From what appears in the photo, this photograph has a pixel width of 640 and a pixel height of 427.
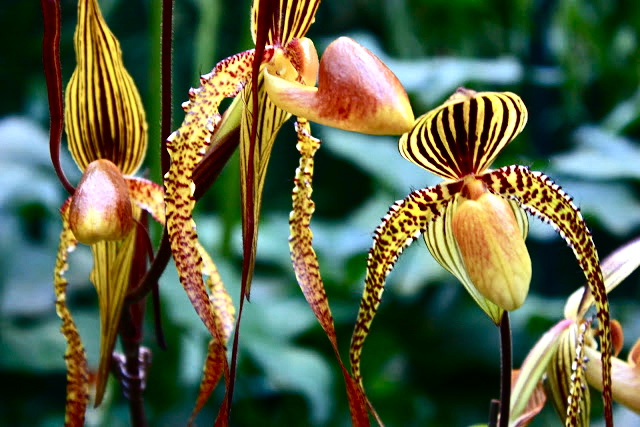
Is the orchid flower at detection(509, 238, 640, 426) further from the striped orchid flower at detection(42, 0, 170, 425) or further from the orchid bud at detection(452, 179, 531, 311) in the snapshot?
the striped orchid flower at detection(42, 0, 170, 425)

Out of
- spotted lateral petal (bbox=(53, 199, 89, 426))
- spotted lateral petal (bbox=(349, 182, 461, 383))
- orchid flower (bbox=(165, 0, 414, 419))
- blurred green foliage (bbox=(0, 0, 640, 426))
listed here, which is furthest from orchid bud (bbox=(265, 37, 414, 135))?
blurred green foliage (bbox=(0, 0, 640, 426))

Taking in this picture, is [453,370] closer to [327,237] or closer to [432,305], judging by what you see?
[432,305]

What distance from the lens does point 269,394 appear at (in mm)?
1202

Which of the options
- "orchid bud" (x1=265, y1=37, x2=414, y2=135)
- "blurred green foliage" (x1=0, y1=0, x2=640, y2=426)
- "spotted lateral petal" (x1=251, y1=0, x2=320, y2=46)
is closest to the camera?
"orchid bud" (x1=265, y1=37, x2=414, y2=135)

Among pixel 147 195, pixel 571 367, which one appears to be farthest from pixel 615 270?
pixel 147 195

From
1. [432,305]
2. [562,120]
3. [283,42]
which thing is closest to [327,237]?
[432,305]

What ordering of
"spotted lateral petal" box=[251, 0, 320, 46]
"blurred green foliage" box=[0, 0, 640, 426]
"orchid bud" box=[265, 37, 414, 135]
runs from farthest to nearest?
1. "blurred green foliage" box=[0, 0, 640, 426]
2. "spotted lateral petal" box=[251, 0, 320, 46]
3. "orchid bud" box=[265, 37, 414, 135]

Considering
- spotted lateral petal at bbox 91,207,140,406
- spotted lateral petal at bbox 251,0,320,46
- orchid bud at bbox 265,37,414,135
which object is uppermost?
spotted lateral petal at bbox 251,0,320,46

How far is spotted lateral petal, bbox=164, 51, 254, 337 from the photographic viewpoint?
403 millimetres

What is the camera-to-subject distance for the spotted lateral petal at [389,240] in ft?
1.48

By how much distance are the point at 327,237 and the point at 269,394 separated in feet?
1.13

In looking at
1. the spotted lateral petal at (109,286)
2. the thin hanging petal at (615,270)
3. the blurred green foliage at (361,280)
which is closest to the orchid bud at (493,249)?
the thin hanging petal at (615,270)

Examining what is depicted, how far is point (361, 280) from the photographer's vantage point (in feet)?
4.44

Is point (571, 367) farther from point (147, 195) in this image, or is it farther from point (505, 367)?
point (147, 195)
